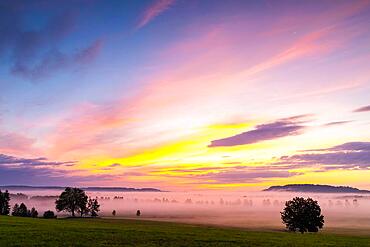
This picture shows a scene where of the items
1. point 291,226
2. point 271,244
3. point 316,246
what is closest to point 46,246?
point 271,244

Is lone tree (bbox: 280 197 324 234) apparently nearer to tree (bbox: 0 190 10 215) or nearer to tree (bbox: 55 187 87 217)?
tree (bbox: 55 187 87 217)

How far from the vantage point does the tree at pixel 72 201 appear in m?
157

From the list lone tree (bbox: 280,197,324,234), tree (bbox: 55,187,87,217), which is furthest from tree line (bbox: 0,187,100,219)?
lone tree (bbox: 280,197,324,234)

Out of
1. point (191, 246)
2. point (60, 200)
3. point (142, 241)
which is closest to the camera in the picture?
point (191, 246)

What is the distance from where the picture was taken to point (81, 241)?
36000mm

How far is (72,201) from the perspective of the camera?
518 feet

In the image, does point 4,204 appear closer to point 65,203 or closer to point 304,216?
point 65,203

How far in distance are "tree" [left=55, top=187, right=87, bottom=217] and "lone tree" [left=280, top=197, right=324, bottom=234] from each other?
9471 cm

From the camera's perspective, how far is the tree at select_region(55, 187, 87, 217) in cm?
15688

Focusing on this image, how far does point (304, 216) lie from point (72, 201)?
10196cm

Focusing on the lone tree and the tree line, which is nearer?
the lone tree

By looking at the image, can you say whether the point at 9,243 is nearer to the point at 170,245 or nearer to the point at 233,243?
the point at 170,245

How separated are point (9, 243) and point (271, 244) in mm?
26493

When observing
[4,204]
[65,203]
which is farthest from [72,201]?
[4,204]
